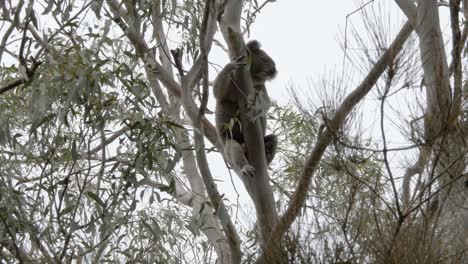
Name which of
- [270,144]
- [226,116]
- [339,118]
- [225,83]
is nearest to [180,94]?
[225,83]

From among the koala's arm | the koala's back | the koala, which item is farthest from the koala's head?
the koala's arm

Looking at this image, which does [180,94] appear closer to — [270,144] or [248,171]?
[248,171]

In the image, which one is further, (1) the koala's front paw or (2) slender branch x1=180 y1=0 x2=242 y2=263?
(1) the koala's front paw

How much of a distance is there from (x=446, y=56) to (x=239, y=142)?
2034 millimetres

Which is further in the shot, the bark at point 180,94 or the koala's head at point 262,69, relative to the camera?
the koala's head at point 262,69

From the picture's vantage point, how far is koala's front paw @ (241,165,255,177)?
421 cm

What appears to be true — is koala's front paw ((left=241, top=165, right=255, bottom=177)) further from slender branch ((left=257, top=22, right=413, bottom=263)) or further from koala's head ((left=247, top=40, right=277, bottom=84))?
koala's head ((left=247, top=40, right=277, bottom=84))

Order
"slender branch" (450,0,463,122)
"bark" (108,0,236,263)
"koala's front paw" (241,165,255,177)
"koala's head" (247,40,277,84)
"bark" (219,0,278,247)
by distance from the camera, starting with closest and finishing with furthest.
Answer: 1. "slender branch" (450,0,463,122)
2. "bark" (219,0,278,247)
3. "koala's front paw" (241,165,255,177)
4. "bark" (108,0,236,263)
5. "koala's head" (247,40,277,84)

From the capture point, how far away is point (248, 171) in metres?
4.28

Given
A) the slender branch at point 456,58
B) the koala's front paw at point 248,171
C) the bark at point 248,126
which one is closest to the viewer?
the slender branch at point 456,58

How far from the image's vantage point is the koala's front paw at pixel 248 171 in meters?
4.21

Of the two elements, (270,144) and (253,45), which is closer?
(253,45)

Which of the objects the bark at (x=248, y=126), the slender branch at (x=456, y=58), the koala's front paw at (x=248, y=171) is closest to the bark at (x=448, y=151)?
the slender branch at (x=456, y=58)

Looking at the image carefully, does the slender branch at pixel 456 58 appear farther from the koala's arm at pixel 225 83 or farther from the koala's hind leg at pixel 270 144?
the koala's hind leg at pixel 270 144
